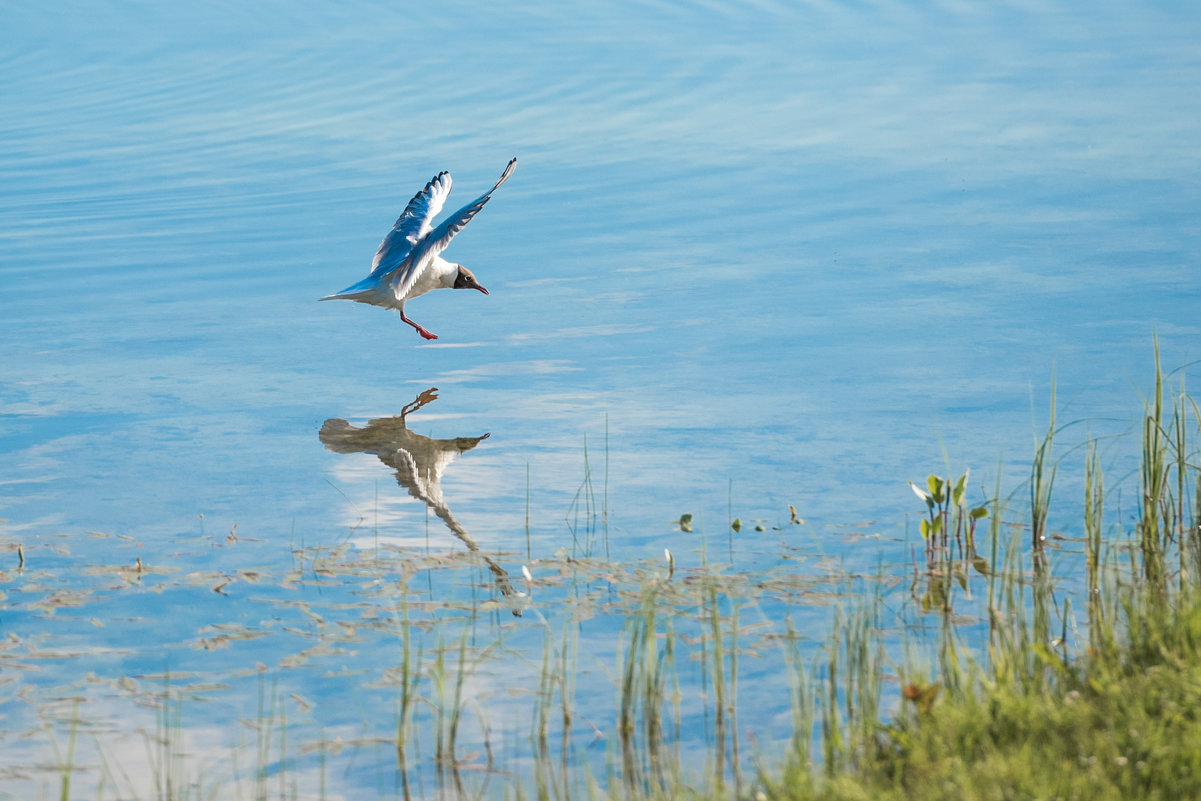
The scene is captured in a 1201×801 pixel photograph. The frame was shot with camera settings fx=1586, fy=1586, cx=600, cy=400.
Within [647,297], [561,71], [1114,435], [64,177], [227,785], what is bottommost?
[227,785]

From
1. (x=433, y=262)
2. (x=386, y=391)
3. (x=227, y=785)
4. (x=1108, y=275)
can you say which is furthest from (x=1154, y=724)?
(x=1108, y=275)

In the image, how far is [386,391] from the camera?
28.0 ft

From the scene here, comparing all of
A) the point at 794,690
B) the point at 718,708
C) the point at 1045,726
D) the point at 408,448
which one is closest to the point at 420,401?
the point at 408,448

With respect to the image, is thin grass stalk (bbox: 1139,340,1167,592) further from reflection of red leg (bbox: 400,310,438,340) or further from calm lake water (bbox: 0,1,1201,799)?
reflection of red leg (bbox: 400,310,438,340)

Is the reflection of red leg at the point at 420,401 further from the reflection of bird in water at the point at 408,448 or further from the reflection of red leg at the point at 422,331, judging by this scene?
the reflection of red leg at the point at 422,331

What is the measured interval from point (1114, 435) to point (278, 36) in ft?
65.6

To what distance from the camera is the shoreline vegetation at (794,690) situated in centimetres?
382

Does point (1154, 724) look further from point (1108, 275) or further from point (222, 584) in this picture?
point (1108, 275)

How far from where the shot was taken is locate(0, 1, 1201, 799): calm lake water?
18.2 feet

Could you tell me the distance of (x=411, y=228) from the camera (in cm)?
962

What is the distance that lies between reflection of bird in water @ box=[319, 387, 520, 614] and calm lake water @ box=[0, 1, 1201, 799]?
0.03m

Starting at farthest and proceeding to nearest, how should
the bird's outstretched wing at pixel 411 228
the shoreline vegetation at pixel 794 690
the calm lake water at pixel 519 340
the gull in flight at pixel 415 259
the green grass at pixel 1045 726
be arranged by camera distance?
the bird's outstretched wing at pixel 411 228 → the gull in flight at pixel 415 259 → the calm lake water at pixel 519 340 → the shoreline vegetation at pixel 794 690 → the green grass at pixel 1045 726

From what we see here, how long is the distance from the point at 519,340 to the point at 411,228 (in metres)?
0.95

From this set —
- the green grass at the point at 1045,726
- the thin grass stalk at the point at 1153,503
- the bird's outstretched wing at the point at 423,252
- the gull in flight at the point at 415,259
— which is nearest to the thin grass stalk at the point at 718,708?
the green grass at the point at 1045,726
